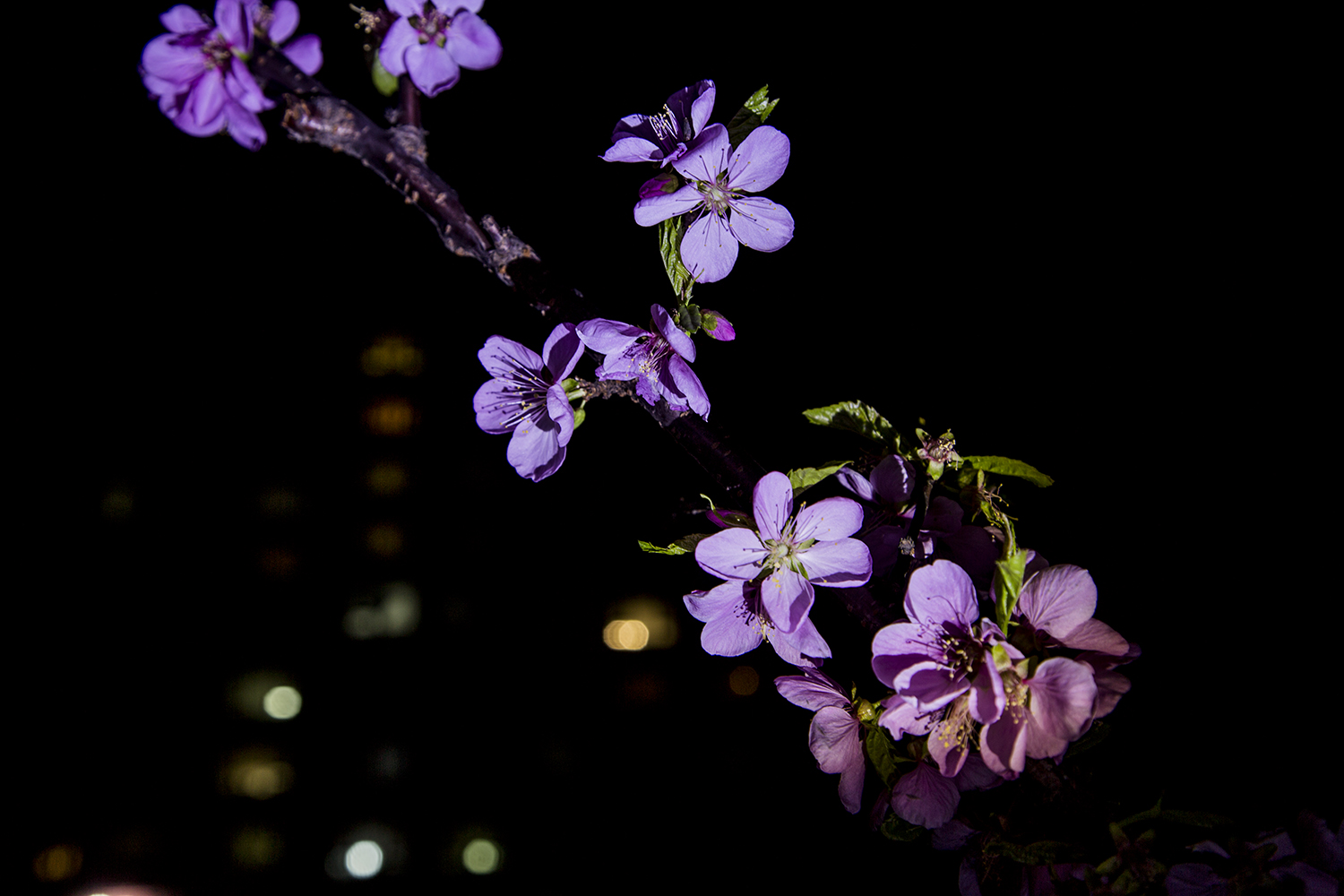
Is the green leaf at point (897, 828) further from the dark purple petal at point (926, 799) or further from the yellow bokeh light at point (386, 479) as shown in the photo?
the yellow bokeh light at point (386, 479)

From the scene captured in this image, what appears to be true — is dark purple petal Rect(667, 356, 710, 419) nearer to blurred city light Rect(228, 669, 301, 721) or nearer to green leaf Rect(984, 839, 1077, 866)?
green leaf Rect(984, 839, 1077, 866)

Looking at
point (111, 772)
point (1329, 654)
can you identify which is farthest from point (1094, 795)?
point (111, 772)

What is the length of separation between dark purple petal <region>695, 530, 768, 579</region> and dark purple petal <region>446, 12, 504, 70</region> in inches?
19.9

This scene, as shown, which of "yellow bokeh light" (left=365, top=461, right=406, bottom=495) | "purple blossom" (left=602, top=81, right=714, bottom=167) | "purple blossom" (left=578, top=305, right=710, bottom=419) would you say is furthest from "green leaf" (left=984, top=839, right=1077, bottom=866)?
"yellow bokeh light" (left=365, top=461, right=406, bottom=495)

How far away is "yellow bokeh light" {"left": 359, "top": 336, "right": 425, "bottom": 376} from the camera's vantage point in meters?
1.55

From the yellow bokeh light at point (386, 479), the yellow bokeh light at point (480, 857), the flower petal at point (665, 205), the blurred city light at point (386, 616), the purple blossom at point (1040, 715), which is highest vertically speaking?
the flower petal at point (665, 205)

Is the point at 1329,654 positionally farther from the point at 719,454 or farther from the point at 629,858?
the point at 629,858

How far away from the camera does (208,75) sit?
671mm

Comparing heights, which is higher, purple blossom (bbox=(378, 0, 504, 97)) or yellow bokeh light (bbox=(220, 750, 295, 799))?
purple blossom (bbox=(378, 0, 504, 97))

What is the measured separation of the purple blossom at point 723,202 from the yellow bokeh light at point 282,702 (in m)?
1.28

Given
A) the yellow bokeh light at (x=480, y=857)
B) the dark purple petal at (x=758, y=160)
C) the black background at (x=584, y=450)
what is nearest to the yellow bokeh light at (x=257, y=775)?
the black background at (x=584, y=450)

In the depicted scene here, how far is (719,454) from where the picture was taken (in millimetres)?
762

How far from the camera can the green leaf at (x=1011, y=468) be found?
0.67m

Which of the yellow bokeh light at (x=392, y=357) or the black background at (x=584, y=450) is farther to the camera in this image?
the yellow bokeh light at (x=392, y=357)
